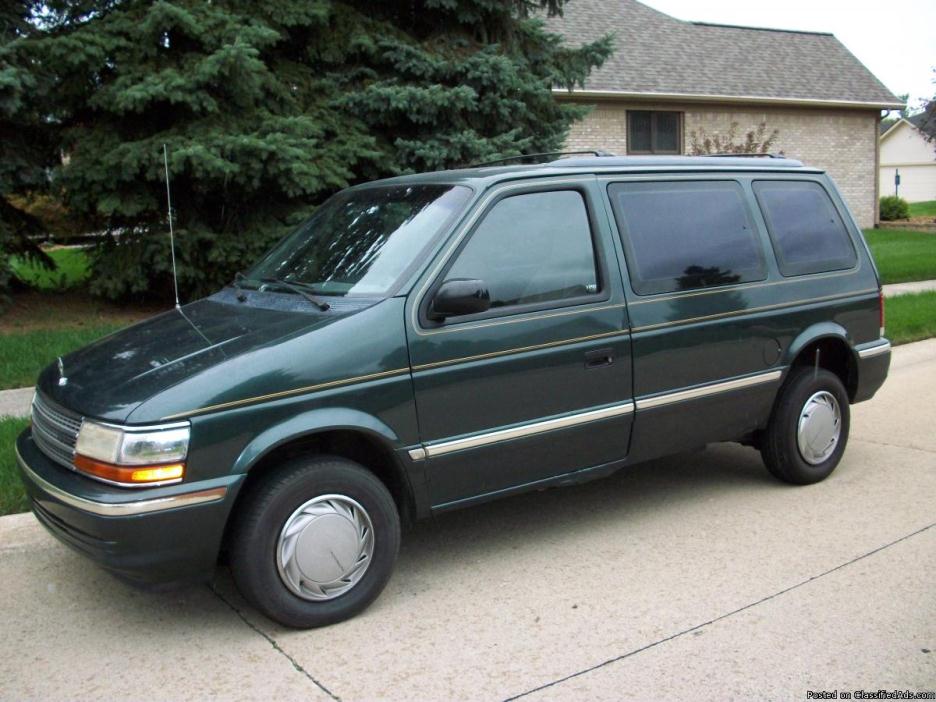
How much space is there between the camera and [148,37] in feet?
31.6

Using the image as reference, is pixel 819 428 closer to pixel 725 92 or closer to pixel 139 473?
pixel 139 473

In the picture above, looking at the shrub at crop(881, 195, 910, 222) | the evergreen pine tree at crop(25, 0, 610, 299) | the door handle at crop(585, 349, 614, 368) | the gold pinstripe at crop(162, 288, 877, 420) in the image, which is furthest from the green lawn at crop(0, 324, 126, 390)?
the shrub at crop(881, 195, 910, 222)

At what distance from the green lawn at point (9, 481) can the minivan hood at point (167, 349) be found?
1.17 m

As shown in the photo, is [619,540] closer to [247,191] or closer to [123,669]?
[123,669]

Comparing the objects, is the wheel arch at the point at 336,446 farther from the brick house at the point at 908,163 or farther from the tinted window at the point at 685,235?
the brick house at the point at 908,163

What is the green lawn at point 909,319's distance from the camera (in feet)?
36.1

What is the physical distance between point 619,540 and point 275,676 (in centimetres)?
209

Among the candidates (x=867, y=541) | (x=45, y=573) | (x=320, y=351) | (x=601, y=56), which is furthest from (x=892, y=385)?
(x=45, y=573)

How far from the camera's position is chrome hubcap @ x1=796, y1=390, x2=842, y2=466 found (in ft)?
18.9

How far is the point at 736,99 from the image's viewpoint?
23281 millimetres

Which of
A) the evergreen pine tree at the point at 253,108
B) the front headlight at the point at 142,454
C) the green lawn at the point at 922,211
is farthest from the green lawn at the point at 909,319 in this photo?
the green lawn at the point at 922,211

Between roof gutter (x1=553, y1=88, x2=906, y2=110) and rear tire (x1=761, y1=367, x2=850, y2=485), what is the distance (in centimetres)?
1468

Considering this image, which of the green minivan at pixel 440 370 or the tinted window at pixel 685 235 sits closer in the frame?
the green minivan at pixel 440 370

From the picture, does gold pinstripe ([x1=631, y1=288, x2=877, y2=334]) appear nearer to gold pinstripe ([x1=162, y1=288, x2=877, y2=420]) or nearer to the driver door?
gold pinstripe ([x1=162, y1=288, x2=877, y2=420])
